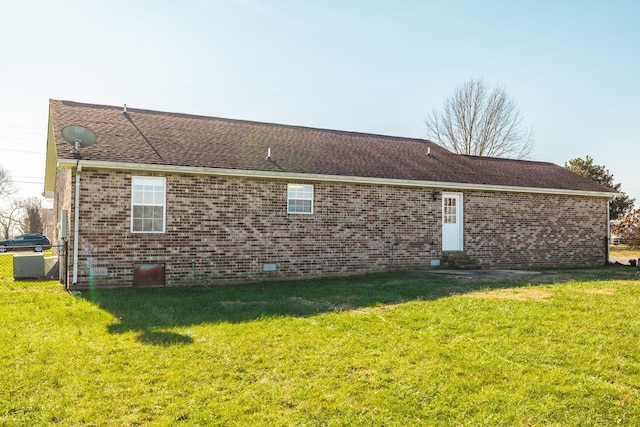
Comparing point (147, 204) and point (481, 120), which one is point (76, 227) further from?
point (481, 120)

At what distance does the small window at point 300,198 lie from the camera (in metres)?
12.4

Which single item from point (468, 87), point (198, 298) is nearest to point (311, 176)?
point (198, 298)

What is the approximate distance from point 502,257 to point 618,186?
28601mm

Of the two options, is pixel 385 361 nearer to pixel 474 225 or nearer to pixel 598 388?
pixel 598 388

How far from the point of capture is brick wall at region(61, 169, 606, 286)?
10430 mm

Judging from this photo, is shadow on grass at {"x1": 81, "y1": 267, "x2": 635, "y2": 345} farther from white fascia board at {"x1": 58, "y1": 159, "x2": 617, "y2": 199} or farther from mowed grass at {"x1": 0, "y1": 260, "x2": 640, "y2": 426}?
white fascia board at {"x1": 58, "y1": 159, "x2": 617, "y2": 199}

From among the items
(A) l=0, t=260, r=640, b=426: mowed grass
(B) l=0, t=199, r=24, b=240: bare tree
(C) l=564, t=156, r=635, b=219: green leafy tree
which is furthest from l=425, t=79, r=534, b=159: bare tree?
(B) l=0, t=199, r=24, b=240: bare tree

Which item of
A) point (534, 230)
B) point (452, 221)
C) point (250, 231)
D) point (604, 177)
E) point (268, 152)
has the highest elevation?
point (604, 177)

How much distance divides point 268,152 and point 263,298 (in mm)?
5255

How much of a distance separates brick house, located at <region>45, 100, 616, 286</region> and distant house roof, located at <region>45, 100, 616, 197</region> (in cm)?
6

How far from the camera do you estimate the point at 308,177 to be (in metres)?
12.2

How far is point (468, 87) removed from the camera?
1315 inches

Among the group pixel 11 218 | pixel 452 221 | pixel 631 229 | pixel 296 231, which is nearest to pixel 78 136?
pixel 296 231

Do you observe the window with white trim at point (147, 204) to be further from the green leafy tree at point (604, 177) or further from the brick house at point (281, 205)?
the green leafy tree at point (604, 177)
